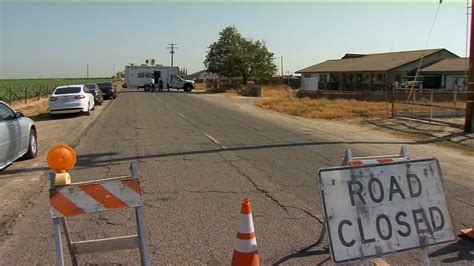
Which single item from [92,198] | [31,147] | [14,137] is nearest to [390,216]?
[92,198]

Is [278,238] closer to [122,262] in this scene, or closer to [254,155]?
[122,262]

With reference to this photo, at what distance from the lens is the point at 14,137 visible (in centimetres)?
988

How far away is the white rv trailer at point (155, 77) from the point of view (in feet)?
222

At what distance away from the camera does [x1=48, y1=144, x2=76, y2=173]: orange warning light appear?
3795 mm

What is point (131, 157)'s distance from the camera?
1102 centimetres

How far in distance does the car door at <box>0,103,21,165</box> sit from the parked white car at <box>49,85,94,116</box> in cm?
1370

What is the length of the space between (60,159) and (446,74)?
52100 millimetres

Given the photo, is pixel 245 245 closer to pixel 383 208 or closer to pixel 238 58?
pixel 383 208

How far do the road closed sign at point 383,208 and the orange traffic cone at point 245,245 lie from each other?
73cm

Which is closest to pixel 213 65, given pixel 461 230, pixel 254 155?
pixel 254 155

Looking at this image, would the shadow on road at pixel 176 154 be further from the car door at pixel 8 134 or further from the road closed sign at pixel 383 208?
the road closed sign at pixel 383 208

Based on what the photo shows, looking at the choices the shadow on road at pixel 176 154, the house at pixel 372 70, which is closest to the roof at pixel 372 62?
the house at pixel 372 70

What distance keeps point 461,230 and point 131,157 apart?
7.25 meters

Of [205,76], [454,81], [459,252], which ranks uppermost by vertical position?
[205,76]
